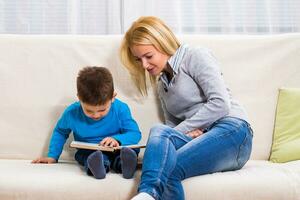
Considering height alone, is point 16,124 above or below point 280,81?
below

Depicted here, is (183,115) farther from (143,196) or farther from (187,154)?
(143,196)

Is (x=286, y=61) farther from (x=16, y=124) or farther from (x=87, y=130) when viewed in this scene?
(x=16, y=124)

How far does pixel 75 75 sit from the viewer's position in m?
2.07

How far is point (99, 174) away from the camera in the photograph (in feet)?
5.04

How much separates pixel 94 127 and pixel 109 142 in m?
0.15

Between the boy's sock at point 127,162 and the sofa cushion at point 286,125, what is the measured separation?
2.24 ft

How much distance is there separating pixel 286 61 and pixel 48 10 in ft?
4.31

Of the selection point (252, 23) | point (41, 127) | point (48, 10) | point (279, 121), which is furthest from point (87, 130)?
point (252, 23)

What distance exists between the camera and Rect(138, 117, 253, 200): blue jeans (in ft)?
4.71

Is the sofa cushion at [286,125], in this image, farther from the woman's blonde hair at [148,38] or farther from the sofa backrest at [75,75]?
the woman's blonde hair at [148,38]

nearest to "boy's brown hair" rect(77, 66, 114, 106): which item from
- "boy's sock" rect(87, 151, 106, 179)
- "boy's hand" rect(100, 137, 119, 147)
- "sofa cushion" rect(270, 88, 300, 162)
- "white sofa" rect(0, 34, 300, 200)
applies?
"boy's hand" rect(100, 137, 119, 147)

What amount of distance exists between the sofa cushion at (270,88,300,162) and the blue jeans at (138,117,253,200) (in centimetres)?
26

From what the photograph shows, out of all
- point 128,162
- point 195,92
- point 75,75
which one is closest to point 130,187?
point 128,162

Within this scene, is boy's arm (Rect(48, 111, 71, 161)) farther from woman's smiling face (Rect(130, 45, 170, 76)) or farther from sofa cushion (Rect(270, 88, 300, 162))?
sofa cushion (Rect(270, 88, 300, 162))
